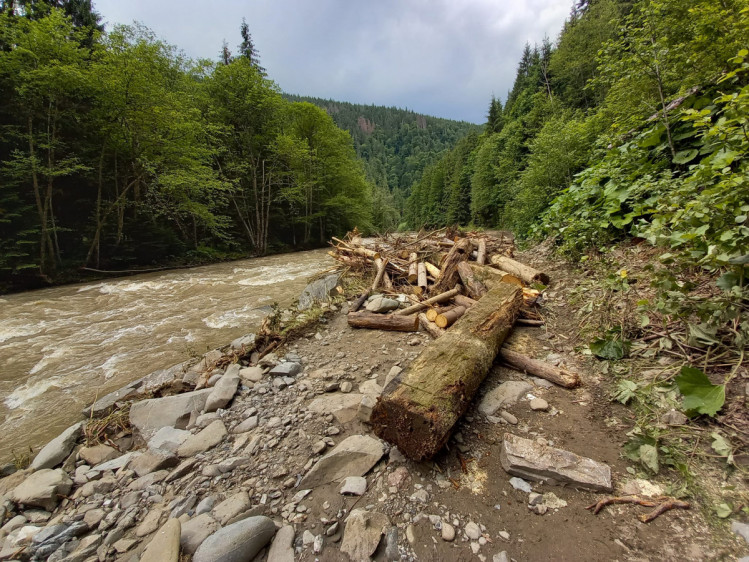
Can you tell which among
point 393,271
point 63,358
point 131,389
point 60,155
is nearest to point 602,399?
point 393,271

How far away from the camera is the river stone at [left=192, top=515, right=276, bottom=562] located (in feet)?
5.29

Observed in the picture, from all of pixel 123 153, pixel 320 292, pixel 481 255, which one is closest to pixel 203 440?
pixel 320 292

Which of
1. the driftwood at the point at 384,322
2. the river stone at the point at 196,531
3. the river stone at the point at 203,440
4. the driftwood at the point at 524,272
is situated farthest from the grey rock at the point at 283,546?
the driftwood at the point at 524,272

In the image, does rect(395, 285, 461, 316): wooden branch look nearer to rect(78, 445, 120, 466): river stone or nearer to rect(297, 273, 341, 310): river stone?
rect(297, 273, 341, 310): river stone

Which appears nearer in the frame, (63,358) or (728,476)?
(728,476)

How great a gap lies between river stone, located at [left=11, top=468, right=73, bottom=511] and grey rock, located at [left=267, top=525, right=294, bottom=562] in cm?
214

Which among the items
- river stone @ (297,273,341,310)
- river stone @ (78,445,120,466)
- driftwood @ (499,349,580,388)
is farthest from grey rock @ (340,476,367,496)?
river stone @ (297,273,341,310)

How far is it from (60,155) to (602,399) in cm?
1966

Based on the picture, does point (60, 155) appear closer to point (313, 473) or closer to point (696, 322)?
point (313, 473)

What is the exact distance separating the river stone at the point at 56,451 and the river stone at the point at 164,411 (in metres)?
0.56

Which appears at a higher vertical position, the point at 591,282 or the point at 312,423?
the point at 591,282

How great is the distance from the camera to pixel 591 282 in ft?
14.6

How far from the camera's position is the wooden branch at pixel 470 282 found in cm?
534

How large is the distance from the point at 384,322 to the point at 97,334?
682 centimetres
